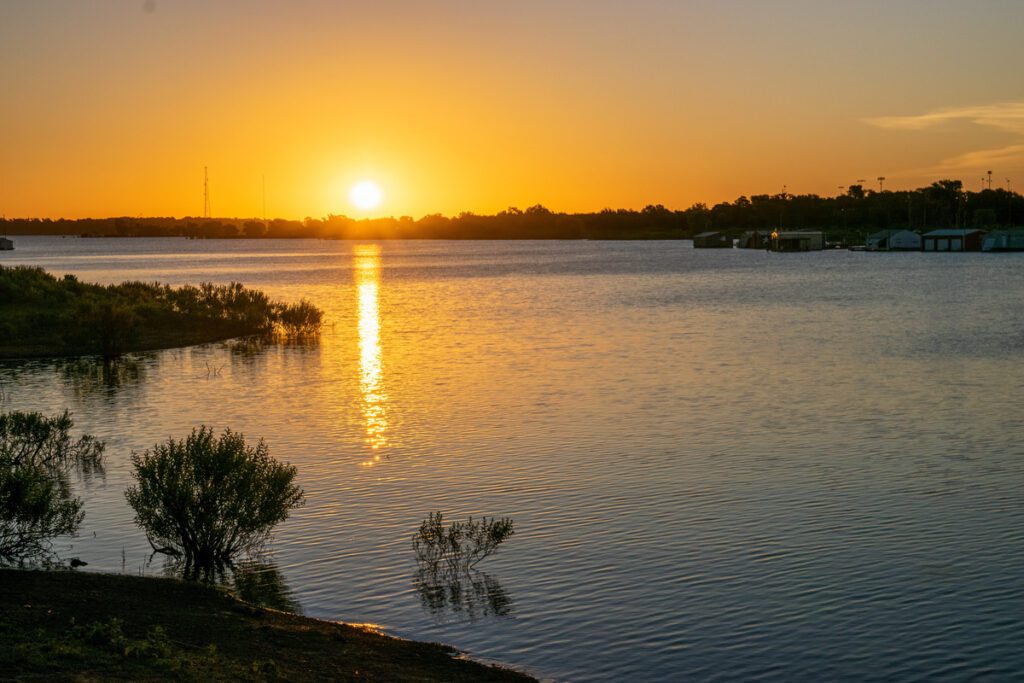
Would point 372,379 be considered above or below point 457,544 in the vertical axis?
below

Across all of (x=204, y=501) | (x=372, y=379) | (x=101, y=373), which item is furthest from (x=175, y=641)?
(x=101, y=373)

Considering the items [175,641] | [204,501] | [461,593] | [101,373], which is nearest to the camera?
[175,641]

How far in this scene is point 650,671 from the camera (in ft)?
47.2

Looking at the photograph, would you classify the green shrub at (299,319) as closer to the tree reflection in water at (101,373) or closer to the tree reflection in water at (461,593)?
the tree reflection in water at (101,373)

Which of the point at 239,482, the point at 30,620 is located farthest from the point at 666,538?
the point at 30,620

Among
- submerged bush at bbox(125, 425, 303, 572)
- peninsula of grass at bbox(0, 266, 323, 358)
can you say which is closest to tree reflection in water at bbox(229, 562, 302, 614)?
submerged bush at bbox(125, 425, 303, 572)

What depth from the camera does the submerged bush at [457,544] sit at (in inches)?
759

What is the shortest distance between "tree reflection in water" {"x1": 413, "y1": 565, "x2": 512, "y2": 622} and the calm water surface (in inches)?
2.8

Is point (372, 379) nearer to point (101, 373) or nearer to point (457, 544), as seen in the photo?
point (101, 373)

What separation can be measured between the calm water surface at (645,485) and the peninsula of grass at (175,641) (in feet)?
4.48

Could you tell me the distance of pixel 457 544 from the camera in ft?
65.3

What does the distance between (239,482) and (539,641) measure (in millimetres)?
6799

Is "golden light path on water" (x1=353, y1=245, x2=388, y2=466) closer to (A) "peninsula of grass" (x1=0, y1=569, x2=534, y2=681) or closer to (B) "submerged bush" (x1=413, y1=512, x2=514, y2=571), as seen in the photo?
(B) "submerged bush" (x1=413, y1=512, x2=514, y2=571)

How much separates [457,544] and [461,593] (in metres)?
2.22
